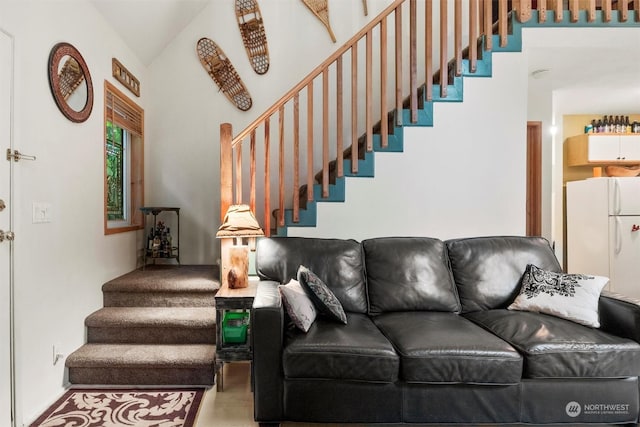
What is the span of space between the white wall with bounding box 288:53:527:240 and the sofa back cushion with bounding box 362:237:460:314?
472 millimetres

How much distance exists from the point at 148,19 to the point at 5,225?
2381 millimetres

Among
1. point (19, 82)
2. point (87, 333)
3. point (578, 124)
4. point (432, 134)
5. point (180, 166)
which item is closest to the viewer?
point (19, 82)

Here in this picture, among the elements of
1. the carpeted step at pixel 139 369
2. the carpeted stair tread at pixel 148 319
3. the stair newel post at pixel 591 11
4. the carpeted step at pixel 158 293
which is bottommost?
the carpeted step at pixel 139 369

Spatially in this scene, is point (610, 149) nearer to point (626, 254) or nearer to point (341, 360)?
point (626, 254)

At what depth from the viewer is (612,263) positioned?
426 cm

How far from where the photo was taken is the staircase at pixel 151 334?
248 centimetres

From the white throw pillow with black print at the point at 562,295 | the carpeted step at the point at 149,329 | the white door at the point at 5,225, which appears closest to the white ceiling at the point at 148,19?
the white door at the point at 5,225

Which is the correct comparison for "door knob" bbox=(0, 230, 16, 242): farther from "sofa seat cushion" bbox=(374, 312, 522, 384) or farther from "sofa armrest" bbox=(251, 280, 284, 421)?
"sofa seat cushion" bbox=(374, 312, 522, 384)

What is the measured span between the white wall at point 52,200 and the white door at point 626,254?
517cm

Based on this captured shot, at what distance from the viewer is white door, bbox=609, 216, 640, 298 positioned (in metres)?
4.23

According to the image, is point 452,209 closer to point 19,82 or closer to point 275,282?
point 275,282

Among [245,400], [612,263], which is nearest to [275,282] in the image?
[245,400]

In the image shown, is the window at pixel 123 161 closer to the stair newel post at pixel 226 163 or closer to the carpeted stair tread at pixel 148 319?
the carpeted stair tread at pixel 148 319

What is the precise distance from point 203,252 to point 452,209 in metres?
2.65
